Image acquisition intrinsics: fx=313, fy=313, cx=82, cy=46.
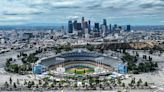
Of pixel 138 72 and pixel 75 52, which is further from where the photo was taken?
pixel 75 52

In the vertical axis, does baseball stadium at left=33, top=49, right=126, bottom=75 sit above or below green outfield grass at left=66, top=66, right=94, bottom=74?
above

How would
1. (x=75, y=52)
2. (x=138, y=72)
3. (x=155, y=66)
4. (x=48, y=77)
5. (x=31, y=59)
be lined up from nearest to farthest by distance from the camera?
(x=48, y=77) → (x=138, y=72) → (x=155, y=66) → (x=31, y=59) → (x=75, y=52)

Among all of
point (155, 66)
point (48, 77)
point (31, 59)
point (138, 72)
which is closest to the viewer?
point (48, 77)

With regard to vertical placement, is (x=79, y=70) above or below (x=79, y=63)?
below

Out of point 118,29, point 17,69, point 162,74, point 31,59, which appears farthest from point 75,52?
point 118,29

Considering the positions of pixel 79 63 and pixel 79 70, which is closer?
pixel 79 70

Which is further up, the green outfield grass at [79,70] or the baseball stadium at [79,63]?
the baseball stadium at [79,63]

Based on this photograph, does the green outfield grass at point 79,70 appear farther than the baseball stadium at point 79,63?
Yes

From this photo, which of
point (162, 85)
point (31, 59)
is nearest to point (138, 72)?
point (162, 85)

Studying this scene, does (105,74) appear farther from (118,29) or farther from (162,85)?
(118,29)

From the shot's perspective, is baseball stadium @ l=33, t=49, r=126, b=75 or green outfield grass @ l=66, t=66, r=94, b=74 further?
green outfield grass @ l=66, t=66, r=94, b=74
